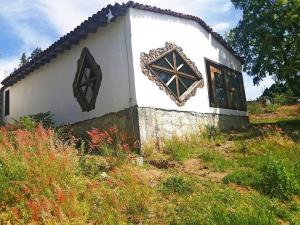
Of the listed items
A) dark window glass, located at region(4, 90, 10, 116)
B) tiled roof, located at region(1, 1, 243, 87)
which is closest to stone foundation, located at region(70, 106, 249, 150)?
tiled roof, located at region(1, 1, 243, 87)

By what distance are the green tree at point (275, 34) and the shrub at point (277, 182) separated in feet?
32.3

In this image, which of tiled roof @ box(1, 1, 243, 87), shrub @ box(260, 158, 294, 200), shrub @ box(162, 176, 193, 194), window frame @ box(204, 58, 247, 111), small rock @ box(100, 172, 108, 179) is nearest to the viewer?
shrub @ box(260, 158, 294, 200)

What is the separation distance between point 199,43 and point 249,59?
592 centimetres

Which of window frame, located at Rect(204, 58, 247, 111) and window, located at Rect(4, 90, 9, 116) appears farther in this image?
window, located at Rect(4, 90, 9, 116)

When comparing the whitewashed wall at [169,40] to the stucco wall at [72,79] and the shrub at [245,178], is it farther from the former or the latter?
the shrub at [245,178]

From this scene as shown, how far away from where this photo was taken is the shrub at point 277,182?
25.9 feet

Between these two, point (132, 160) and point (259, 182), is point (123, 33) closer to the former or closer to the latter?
point (132, 160)

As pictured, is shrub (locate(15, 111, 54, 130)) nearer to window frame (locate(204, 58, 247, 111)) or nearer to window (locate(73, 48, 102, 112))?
window (locate(73, 48, 102, 112))

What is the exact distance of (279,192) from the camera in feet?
26.0

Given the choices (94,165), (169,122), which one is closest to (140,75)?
(169,122)

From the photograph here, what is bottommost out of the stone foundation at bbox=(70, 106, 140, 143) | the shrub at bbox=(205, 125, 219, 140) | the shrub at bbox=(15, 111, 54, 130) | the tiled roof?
the shrub at bbox=(205, 125, 219, 140)

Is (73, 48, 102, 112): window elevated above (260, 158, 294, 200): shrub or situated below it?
above

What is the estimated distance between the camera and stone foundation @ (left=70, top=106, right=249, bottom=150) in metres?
11.9

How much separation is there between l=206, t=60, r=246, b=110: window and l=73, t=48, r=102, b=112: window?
4.49 m
